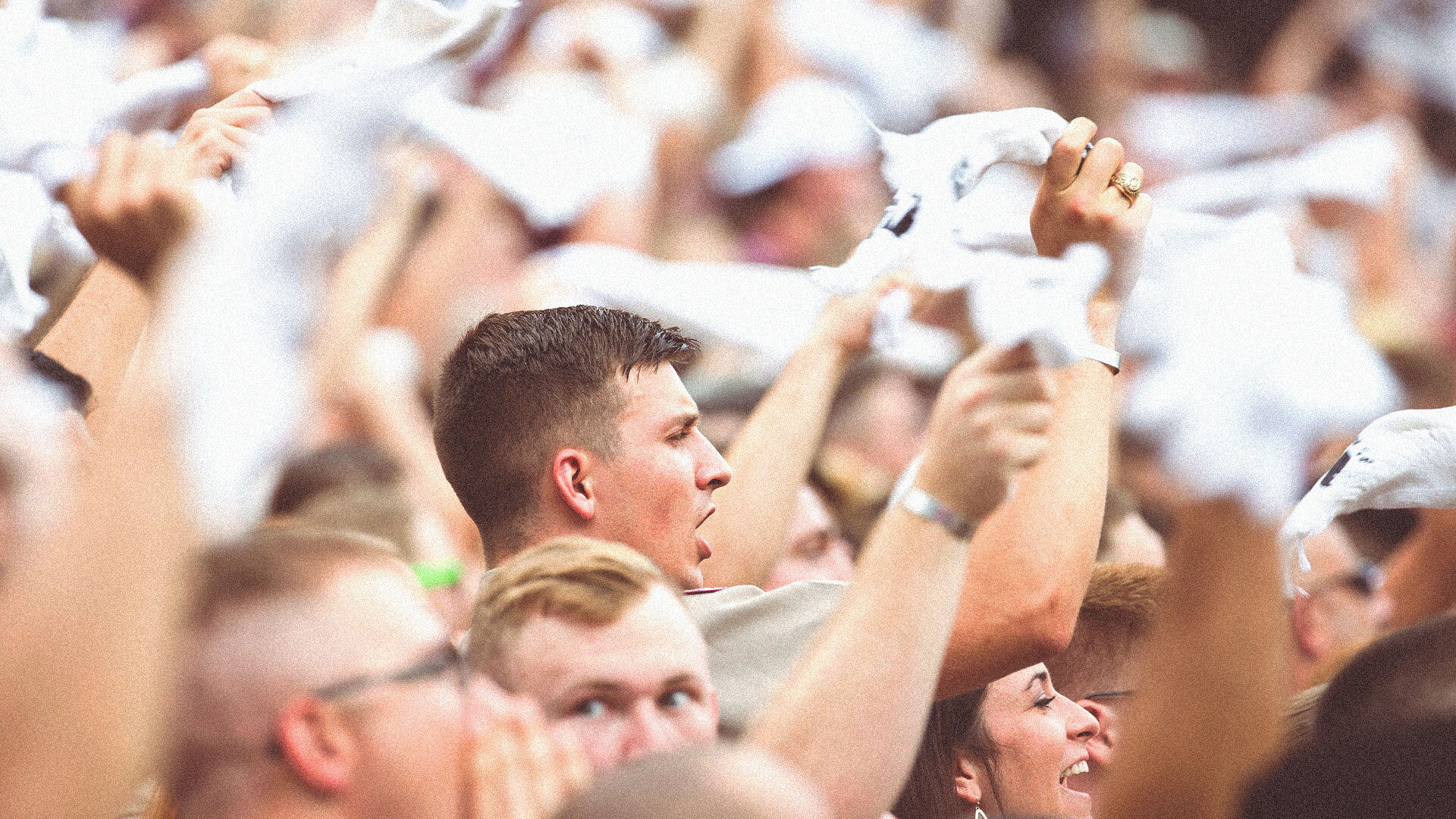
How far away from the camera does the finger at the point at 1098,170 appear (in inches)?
86.6

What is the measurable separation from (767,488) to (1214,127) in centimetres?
422

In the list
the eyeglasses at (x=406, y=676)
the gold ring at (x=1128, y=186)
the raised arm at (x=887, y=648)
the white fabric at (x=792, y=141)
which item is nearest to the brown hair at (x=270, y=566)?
the eyeglasses at (x=406, y=676)

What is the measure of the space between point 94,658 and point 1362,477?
1.68 m

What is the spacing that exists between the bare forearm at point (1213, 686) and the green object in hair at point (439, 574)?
1907mm

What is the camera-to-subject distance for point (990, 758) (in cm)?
236

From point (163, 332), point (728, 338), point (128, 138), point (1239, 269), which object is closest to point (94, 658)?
point (163, 332)

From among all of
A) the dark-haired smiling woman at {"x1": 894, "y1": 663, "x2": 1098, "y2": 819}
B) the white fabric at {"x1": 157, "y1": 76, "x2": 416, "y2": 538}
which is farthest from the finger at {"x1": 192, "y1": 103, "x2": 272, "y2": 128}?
the dark-haired smiling woman at {"x1": 894, "y1": 663, "x2": 1098, "y2": 819}

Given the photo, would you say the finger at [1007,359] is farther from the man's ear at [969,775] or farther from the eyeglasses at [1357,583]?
the eyeglasses at [1357,583]

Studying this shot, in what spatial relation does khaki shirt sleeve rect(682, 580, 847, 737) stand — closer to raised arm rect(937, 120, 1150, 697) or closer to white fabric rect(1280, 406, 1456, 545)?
raised arm rect(937, 120, 1150, 697)

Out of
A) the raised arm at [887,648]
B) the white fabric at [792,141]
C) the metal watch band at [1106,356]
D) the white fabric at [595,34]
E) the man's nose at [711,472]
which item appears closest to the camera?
the raised arm at [887,648]

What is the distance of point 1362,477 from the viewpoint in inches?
89.5

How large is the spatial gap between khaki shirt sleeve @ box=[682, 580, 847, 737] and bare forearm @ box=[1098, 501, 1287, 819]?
2.19 feet

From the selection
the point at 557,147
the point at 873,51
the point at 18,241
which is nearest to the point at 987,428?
the point at 18,241

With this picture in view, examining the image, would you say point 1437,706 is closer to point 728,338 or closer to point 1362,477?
point 1362,477
